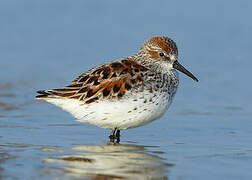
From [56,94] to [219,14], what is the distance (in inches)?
362

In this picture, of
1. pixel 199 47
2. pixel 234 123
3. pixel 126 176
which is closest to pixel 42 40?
pixel 199 47

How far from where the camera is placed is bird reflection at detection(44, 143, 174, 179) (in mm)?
5991

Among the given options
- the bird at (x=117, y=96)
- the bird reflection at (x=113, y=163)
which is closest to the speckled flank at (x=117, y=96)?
the bird at (x=117, y=96)

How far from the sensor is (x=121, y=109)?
7.46m

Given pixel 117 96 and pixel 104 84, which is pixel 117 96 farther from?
pixel 104 84

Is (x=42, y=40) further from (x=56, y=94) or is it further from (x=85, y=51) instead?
(x=56, y=94)

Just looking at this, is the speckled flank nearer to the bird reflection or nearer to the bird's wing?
the bird's wing

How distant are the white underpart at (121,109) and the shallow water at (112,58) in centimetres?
37

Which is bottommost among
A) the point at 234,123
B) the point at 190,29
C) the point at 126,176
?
the point at 126,176

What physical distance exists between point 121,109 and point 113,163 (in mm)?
1161

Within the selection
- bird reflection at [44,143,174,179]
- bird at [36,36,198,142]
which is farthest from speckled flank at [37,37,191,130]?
bird reflection at [44,143,174,179]

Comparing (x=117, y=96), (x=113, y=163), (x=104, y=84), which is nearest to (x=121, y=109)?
(x=117, y=96)

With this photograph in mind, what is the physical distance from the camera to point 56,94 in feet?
25.1

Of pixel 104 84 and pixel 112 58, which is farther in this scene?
pixel 112 58
